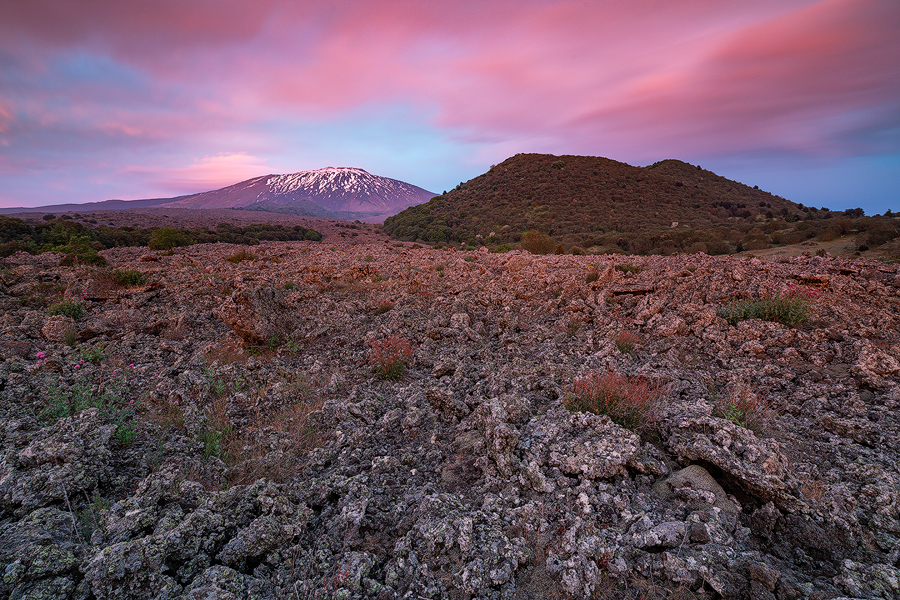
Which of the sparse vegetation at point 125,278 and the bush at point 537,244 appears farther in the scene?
the bush at point 537,244

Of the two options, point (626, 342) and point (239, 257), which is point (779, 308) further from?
point (239, 257)

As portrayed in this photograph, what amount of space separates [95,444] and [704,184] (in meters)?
70.1

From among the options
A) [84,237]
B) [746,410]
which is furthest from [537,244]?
[84,237]

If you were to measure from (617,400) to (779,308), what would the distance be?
4187 millimetres

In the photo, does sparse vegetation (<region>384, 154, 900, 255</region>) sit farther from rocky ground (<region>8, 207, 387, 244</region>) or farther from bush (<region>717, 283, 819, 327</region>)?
bush (<region>717, 283, 819, 327</region>)

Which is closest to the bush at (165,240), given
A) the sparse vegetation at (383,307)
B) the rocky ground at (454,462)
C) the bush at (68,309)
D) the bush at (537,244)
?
the bush at (68,309)

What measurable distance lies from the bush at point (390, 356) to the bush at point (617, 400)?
8.25 feet

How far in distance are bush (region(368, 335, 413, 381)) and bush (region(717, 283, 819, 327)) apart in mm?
5338

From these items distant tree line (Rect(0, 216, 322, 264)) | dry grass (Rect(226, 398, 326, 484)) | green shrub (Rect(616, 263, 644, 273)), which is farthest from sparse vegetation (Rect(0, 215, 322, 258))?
green shrub (Rect(616, 263, 644, 273))

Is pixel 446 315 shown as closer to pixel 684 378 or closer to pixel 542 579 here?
pixel 684 378

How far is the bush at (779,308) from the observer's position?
17.7ft

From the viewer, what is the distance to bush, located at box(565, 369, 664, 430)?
3441mm

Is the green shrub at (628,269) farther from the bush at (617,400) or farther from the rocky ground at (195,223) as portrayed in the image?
the rocky ground at (195,223)

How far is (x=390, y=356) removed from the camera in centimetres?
539
